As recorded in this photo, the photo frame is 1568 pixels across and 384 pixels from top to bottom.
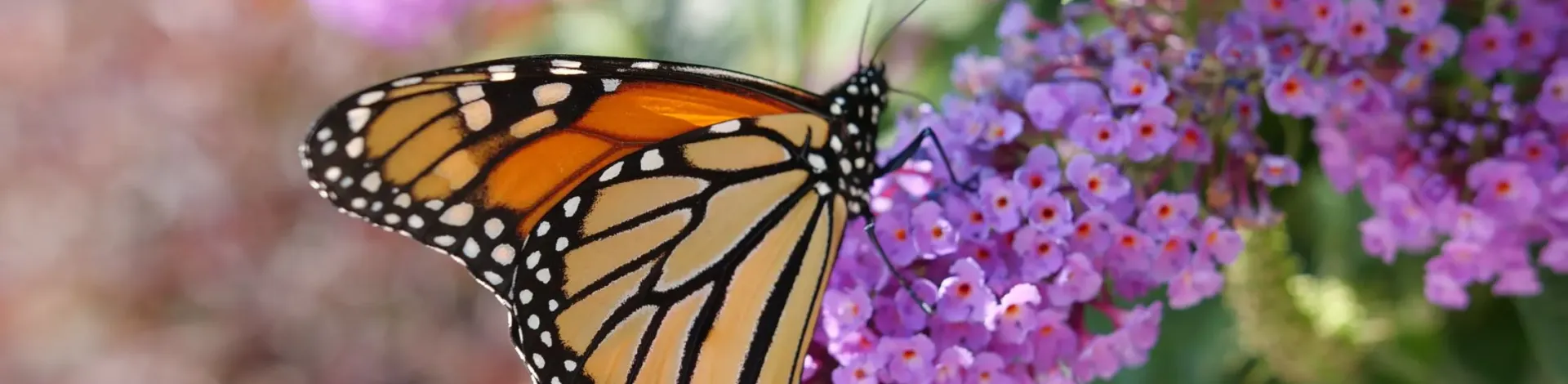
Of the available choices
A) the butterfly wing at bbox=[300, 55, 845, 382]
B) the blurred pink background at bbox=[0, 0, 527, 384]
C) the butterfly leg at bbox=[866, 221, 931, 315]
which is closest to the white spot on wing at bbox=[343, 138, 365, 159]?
the butterfly wing at bbox=[300, 55, 845, 382]

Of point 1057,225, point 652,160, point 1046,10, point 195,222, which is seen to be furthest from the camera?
point 195,222

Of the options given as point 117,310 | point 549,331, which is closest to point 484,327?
point 117,310

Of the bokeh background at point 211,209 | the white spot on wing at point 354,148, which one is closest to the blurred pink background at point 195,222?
the bokeh background at point 211,209

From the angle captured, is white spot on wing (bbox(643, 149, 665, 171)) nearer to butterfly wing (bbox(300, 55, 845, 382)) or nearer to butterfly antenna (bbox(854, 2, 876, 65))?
butterfly wing (bbox(300, 55, 845, 382))

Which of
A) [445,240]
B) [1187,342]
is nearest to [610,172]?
[445,240]

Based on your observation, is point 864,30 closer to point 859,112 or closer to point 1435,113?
point 859,112

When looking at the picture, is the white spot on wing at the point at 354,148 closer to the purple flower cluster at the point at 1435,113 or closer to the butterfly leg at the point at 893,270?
the butterfly leg at the point at 893,270
